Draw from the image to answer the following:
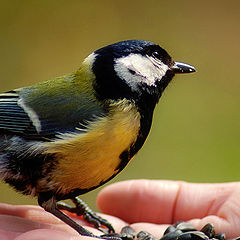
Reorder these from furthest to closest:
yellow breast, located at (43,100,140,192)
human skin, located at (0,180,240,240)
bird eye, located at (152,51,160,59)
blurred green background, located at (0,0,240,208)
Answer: blurred green background, located at (0,0,240,208) < human skin, located at (0,180,240,240) < bird eye, located at (152,51,160,59) < yellow breast, located at (43,100,140,192)

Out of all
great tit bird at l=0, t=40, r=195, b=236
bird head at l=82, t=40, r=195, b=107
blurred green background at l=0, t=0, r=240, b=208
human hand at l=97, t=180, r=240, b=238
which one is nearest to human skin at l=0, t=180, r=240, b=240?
human hand at l=97, t=180, r=240, b=238

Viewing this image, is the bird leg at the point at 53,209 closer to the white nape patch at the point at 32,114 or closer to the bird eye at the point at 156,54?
the white nape patch at the point at 32,114

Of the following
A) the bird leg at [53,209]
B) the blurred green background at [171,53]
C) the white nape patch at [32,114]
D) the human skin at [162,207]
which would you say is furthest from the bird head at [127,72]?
the blurred green background at [171,53]

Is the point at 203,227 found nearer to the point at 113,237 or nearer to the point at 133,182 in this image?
the point at 113,237

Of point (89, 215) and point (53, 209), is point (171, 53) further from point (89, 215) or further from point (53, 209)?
point (53, 209)

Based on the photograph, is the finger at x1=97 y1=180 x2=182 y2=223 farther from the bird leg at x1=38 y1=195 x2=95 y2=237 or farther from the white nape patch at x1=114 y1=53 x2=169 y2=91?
the white nape patch at x1=114 y1=53 x2=169 y2=91

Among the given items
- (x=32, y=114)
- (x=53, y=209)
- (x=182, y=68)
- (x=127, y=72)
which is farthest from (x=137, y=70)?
(x=53, y=209)
